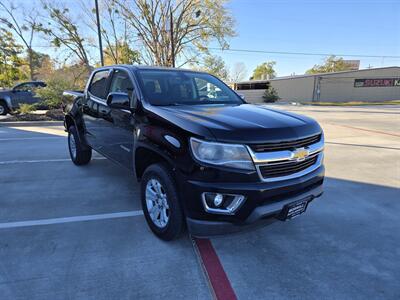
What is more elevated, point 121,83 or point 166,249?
point 121,83

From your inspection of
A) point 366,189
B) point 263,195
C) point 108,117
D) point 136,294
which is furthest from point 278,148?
point 366,189

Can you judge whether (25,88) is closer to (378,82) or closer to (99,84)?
(99,84)

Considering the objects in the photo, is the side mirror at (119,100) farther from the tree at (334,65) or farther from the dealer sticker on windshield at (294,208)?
the tree at (334,65)

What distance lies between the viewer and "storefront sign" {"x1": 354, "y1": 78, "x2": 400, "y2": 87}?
35.0m

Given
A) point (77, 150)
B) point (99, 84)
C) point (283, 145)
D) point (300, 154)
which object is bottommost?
point (77, 150)

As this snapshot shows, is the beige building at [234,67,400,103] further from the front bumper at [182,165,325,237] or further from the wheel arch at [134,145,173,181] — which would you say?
the front bumper at [182,165,325,237]

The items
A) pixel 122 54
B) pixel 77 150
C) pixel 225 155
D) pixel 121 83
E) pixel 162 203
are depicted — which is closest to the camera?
pixel 225 155

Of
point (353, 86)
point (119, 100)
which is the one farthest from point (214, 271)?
point (353, 86)

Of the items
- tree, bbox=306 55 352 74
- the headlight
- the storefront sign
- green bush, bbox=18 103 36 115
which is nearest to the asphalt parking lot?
the headlight

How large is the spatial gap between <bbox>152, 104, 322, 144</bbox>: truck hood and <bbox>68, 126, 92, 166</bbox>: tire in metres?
2.94

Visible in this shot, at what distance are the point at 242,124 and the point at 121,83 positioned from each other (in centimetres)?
201

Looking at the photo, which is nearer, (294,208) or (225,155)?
(225,155)

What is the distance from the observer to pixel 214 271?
2.29 m

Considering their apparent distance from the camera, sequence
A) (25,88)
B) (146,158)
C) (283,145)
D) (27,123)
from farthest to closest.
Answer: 1. (25,88)
2. (27,123)
3. (146,158)
4. (283,145)
